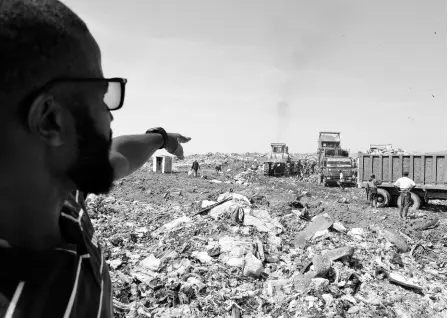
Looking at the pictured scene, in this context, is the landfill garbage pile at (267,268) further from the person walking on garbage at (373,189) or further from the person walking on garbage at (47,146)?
the person walking on garbage at (373,189)

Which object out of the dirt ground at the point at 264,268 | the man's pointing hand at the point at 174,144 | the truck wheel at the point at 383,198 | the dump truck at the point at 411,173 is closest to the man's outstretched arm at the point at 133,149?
the man's pointing hand at the point at 174,144

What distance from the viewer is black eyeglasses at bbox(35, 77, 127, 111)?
84 cm

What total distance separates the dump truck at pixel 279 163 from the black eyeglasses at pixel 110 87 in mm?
24438

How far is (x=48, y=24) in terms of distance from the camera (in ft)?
2.65

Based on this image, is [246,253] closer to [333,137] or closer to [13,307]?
[13,307]

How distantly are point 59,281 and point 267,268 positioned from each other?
19.7 feet

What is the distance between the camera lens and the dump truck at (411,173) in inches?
528

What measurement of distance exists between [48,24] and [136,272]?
5.89 meters

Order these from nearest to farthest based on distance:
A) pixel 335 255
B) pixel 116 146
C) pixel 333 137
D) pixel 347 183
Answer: pixel 116 146, pixel 335 255, pixel 347 183, pixel 333 137

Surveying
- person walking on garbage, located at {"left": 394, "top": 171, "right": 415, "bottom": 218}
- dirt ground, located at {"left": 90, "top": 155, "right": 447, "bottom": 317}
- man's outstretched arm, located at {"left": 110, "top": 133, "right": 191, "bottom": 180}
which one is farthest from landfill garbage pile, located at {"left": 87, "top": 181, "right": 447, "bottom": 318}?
man's outstretched arm, located at {"left": 110, "top": 133, "right": 191, "bottom": 180}

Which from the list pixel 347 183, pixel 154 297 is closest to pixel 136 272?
pixel 154 297

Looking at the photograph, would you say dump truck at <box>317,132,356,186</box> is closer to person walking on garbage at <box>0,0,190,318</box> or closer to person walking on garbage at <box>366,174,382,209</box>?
person walking on garbage at <box>366,174,382,209</box>

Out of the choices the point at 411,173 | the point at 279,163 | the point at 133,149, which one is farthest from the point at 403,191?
the point at 279,163

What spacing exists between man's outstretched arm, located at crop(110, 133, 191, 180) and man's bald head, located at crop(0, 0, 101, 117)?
571mm
